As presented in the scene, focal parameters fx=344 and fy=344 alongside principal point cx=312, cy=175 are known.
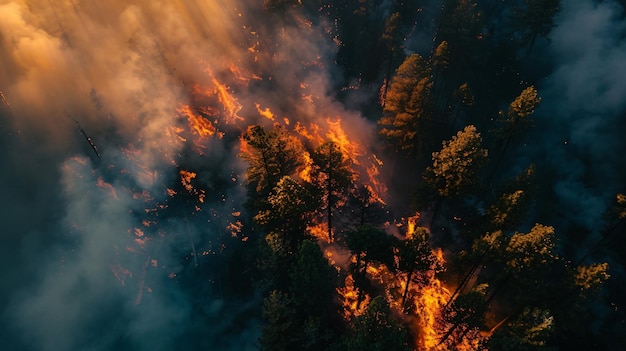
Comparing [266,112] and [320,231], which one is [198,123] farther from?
[320,231]

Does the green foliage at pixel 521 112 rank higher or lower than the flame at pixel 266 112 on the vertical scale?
lower

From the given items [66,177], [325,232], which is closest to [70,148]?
[66,177]

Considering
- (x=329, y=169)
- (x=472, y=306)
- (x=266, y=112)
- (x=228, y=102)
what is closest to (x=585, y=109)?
(x=472, y=306)

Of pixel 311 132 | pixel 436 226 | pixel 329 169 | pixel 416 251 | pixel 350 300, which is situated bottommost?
pixel 350 300

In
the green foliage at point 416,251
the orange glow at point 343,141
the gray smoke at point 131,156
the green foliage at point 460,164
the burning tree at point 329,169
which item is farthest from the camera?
the orange glow at point 343,141

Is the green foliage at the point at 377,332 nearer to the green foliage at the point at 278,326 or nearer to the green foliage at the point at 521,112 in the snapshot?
the green foliage at the point at 278,326

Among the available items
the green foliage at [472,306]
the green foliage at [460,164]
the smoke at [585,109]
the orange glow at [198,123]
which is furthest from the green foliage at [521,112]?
the orange glow at [198,123]
